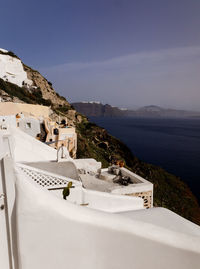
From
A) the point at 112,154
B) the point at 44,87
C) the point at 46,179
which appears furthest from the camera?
the point at 44,87

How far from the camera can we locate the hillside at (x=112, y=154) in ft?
77.8

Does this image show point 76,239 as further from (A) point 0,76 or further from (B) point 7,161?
(A) point 0,76

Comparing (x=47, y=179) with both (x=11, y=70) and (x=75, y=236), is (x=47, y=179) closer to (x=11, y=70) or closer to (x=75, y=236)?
(x=75, y=236)

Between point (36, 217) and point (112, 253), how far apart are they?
105 cm

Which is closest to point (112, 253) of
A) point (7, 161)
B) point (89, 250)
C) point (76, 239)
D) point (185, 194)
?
point (89, 250)

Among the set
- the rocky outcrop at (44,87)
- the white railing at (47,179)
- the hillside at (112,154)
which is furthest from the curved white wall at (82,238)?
the rocky outcrop at (44,87)

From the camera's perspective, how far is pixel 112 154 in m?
31.4

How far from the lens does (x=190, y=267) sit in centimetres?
212

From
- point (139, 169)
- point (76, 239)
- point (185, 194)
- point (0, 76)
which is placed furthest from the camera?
point (0, 76)

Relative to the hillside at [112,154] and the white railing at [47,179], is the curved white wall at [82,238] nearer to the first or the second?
the white railing at [47,179]

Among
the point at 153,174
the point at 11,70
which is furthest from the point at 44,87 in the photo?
the point at 153,174

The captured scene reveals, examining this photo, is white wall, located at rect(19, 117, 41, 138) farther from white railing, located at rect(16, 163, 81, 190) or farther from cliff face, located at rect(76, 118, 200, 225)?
white railing, located at rect(16, 163, 81, 190)

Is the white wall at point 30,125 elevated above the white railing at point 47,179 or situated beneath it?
elevated above

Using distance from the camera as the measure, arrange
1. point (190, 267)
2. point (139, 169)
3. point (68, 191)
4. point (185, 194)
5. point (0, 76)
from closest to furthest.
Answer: point (190, 267)
point (68, 191)
point (185, 194)
point (139, 169)
point (0, 76)
